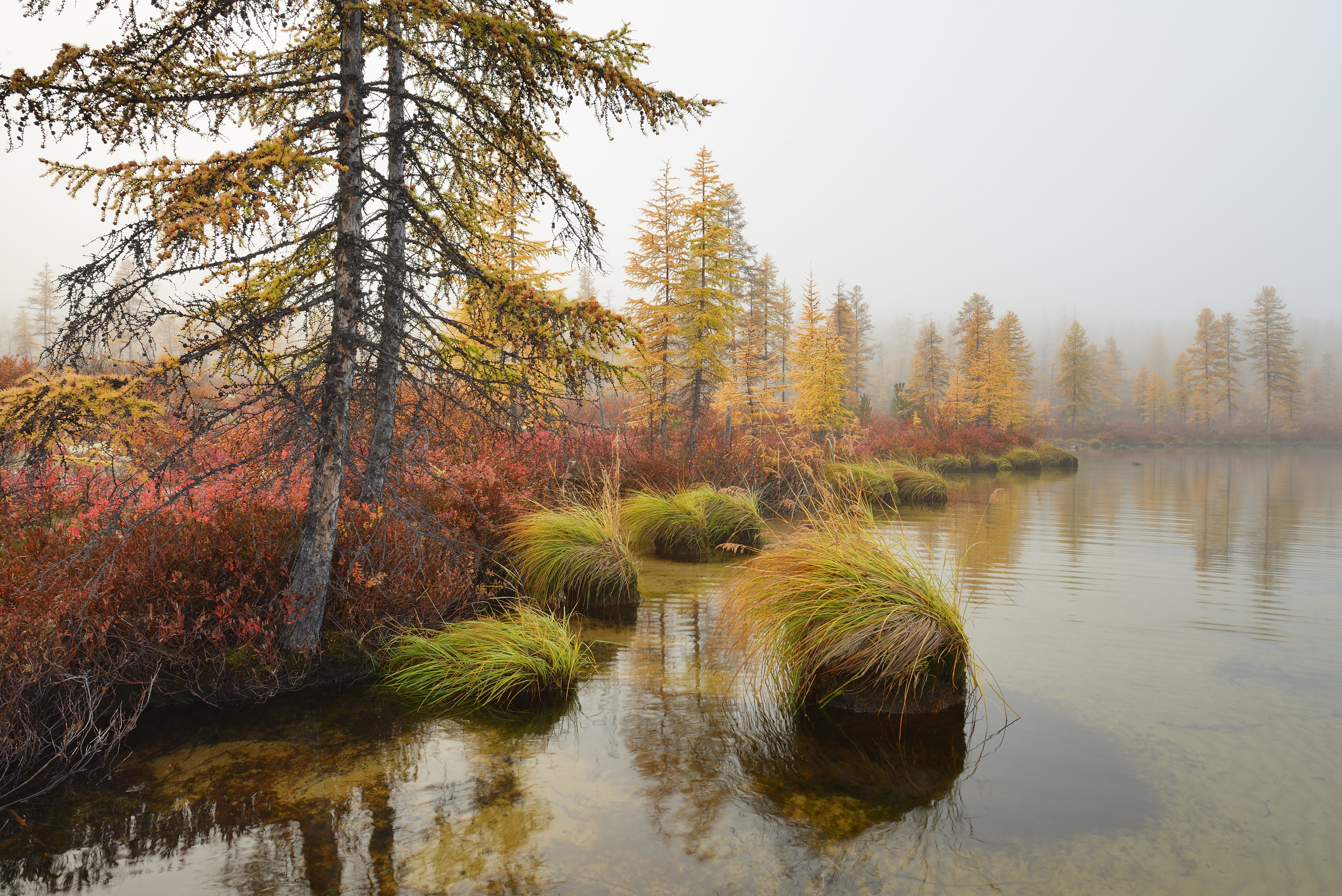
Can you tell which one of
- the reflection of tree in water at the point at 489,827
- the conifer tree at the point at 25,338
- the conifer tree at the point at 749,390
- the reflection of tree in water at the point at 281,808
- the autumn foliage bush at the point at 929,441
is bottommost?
the reflection of tree in water at the point at 489,827

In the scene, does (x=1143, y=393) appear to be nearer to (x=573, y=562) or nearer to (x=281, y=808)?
(x=573, y=562)

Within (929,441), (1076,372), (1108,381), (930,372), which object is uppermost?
(1108,381)

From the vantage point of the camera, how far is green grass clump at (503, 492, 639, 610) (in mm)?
7977

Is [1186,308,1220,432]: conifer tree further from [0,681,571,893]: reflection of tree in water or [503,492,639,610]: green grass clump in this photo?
[0,681,571,893]: reflection of tree in water

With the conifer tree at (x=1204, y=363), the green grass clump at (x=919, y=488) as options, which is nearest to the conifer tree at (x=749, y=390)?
the green grass clump at (x=919, y=488)

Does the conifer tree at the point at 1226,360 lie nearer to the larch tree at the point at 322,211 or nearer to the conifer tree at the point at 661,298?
the conifer tree at the point at 661,298

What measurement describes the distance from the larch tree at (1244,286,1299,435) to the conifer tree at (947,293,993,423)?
4125 cm

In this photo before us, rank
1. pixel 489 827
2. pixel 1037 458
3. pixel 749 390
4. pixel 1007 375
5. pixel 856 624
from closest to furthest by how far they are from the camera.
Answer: pixel 489 827, pixel 856 624, pixel 749 390, pixel 1037 458, pixel 1007 375

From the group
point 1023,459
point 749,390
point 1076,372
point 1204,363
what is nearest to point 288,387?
point 749,390

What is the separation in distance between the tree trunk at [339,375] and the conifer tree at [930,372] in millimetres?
42044

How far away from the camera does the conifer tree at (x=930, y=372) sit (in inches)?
1810

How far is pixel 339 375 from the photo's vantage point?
5.13m

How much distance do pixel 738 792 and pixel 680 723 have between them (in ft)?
3.40

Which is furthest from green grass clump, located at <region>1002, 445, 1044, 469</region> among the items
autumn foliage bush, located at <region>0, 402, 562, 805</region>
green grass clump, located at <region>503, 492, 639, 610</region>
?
autumn foliage bush, located at <region>0, 402, 562, 805</region>
